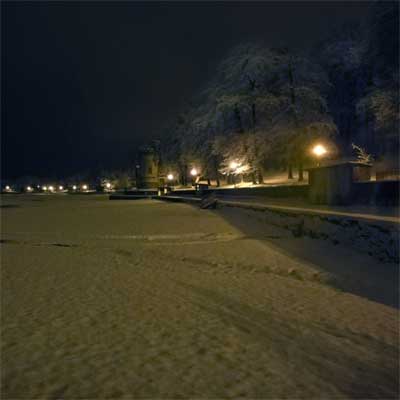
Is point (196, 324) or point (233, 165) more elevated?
point (233, 165)

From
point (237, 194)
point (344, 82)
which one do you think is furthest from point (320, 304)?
point (344, 82)

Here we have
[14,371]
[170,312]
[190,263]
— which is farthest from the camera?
[190,263]

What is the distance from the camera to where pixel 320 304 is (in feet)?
17.8

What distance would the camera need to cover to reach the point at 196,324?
14.3 ft

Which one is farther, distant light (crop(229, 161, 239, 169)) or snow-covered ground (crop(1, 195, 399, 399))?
distant light (crop(229, 161, 239, 169))

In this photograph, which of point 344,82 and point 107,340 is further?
point 344,82

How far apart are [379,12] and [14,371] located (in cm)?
2580

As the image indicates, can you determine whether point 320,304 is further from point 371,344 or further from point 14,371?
point 14,371

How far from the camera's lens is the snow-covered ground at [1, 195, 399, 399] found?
3.10m

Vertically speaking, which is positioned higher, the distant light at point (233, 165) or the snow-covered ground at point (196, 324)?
the distant light at point (233, 165)

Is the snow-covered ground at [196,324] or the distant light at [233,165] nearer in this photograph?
the snow-covered ground at [196,324]

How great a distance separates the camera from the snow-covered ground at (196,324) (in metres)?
3.10

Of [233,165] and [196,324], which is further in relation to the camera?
Answer: [233,165]

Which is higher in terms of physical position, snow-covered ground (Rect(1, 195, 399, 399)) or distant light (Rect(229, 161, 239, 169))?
distant light (Rect(229, 161, 239, 169))
